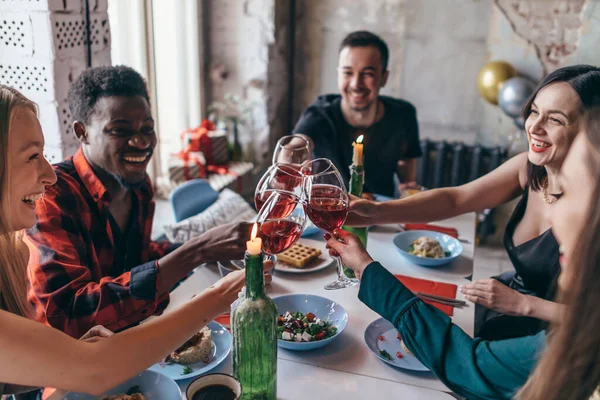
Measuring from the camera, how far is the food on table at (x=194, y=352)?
129 centimetres

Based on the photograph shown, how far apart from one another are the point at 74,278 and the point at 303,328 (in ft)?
2.12

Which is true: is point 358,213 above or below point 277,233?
below

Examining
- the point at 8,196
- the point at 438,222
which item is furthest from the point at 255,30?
the point at 8,196

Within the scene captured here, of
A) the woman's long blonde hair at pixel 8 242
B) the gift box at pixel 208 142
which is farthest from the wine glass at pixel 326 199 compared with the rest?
the gift box at pixel 208 142

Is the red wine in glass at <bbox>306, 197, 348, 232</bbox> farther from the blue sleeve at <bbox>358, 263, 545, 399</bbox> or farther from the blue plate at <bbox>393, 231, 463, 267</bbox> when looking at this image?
the blue plate at <bbox>393, 231, 463, 267</bbox>

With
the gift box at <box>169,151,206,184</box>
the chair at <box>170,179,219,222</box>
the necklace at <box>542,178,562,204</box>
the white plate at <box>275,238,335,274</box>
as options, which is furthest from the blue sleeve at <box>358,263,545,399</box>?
the gift box at <box>169,151,206,184</box>

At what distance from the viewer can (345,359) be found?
1.36 metres

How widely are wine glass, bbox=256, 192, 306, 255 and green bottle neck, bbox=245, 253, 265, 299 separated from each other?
0.65 ft

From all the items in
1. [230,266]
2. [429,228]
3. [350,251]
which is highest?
[350,251]

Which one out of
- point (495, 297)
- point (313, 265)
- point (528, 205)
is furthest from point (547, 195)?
point (313, 265)

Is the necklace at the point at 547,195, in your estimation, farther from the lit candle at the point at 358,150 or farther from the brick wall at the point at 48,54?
the brick wall at the point at 48,54

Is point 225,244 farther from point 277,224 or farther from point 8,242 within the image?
point 8,242

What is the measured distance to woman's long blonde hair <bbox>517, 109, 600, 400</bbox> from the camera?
2.93 feet

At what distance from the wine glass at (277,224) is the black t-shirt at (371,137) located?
1.38m
